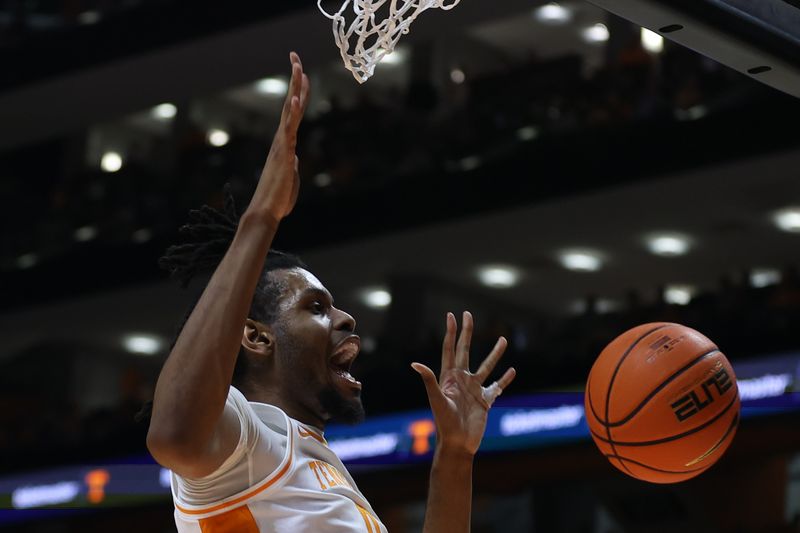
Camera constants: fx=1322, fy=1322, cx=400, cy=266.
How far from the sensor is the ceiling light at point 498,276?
12180 mm

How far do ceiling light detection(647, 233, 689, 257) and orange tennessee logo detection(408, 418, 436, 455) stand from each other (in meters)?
2.73

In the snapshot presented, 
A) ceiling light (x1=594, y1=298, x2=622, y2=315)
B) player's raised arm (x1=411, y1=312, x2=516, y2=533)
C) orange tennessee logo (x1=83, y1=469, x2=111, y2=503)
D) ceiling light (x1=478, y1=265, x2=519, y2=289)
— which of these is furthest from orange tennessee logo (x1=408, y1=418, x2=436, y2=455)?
player's raised arm (x1=411, y1=312, x2=516, y2=533)

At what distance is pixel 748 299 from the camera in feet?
31.7

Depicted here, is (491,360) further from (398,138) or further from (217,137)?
(217,137)

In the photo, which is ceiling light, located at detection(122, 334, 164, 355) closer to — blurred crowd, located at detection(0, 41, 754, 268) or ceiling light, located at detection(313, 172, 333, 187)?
blurred crowd, located at detection(0, 41, 754, 268)

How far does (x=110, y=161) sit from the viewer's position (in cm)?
1622

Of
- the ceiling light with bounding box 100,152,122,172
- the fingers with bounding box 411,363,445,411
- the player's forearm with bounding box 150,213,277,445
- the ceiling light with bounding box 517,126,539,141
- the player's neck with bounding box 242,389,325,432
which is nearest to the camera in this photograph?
the player's forearm with bounding box 150,213,277,445

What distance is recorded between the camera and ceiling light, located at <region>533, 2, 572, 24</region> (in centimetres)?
1334

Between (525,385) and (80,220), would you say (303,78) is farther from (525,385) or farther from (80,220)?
(80,220)

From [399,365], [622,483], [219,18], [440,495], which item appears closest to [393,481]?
[399,365]

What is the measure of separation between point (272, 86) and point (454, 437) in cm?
1268

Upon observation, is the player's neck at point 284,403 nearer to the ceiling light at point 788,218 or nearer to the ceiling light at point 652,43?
the ceiling light at point 788,218

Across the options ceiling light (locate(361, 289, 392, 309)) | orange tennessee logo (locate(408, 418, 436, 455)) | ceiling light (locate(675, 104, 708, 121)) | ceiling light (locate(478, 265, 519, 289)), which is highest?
ceiling light (locate(675, 104, 708, 121))

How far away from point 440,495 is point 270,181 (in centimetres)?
81
